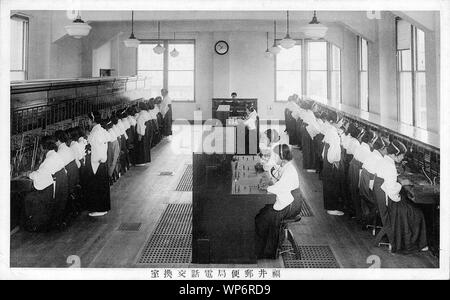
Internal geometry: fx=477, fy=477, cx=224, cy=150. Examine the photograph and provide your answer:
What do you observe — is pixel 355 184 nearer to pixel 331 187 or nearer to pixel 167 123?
pixel 331 187

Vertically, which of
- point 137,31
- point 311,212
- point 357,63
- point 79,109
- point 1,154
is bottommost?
point 311,212

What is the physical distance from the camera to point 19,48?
8.19 metres

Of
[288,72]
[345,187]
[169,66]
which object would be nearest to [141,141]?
[345,187]

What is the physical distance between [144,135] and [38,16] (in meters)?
2.77

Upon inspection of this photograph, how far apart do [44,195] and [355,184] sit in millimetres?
3292

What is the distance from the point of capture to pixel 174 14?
9367mm

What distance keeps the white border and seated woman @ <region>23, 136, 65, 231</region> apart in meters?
1.58

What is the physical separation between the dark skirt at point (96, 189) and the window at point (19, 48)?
318 cm

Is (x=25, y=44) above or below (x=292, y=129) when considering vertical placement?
above

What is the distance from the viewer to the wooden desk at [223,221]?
412 cm

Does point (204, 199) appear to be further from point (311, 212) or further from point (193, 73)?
point (193, 73)

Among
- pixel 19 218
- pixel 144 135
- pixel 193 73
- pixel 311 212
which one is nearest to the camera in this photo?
pixel 19 218
